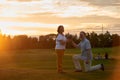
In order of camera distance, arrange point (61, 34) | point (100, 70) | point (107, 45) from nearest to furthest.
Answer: point (61, 34) → point (100, 70) → point (107, 45)

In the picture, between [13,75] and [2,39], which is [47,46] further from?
[13,75]

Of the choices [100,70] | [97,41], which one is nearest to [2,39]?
[97,41]

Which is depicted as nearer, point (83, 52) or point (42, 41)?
point (83, 52)

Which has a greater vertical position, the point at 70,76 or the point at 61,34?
the point at 61,34

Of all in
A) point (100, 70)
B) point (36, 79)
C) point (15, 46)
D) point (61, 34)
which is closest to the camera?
point (36, 79)

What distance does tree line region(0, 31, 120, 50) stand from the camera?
93.0 meters

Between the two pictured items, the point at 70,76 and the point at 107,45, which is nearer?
the point at 70,76

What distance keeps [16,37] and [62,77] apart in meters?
75.3

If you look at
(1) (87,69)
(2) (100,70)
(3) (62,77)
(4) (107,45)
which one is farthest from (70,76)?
(4) (107,45)

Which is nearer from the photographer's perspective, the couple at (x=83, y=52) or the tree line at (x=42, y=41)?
the couple at (x=83, y=52)

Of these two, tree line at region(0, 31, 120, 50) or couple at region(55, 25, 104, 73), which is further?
tree line at region(0, 31, 120, 50)

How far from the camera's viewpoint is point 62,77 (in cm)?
2370

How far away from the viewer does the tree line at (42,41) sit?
9300 cm

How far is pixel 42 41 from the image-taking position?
9625 cm
